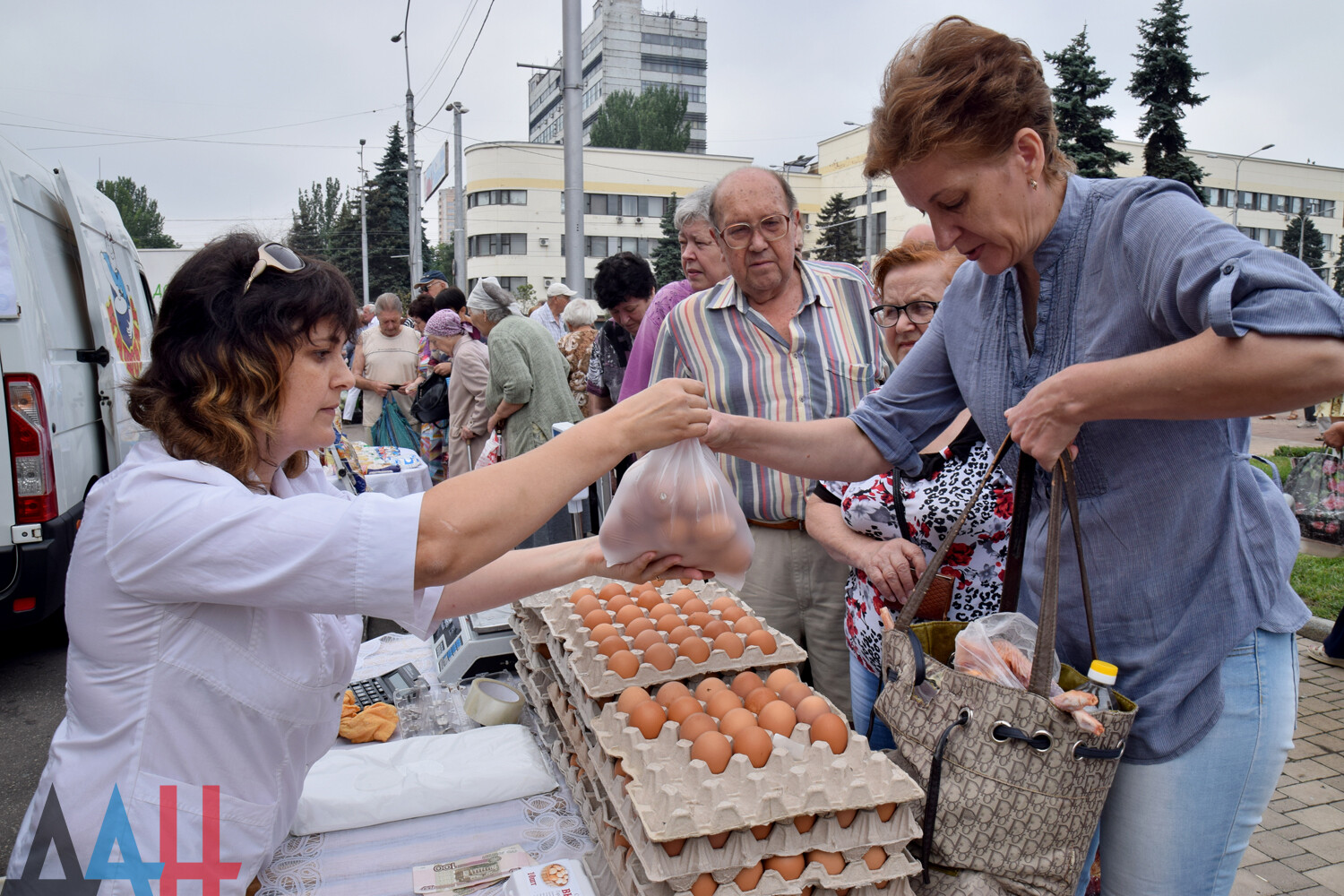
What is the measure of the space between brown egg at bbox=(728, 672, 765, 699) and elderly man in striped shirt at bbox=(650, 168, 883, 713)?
1.09 meters

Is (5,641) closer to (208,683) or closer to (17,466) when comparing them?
(17,466)

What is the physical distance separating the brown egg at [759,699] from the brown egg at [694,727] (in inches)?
5.1

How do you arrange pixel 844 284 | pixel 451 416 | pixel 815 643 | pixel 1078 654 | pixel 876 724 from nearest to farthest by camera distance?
pixel 1078 654 < pixel 876 724 < pixel 815 643 < pixel 844 284 < pixel 451 416

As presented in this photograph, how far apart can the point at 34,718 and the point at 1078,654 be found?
4860 millimetres

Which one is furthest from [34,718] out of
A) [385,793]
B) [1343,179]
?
[1343,179]

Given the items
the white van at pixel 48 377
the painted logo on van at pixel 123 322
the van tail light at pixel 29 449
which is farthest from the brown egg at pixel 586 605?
the painted logo on van at pixel 123 322

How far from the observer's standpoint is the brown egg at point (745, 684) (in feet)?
5.96

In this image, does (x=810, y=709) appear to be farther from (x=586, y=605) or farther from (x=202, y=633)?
(x=202, y=633)

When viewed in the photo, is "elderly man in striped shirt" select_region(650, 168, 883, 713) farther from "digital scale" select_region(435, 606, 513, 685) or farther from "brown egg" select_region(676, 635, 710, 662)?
"brown egg" select_region(676, 635, 710, 662)

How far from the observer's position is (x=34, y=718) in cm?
422

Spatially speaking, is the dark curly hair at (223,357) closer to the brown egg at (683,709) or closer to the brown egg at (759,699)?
the brown egg at (683,709)

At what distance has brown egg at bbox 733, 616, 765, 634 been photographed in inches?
82.0

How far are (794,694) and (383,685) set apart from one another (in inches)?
65.8

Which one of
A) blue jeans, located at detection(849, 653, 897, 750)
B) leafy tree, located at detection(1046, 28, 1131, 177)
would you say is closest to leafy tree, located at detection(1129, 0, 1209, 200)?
→ leafy tree, located at detection(1046, 28, 1131, 177)
